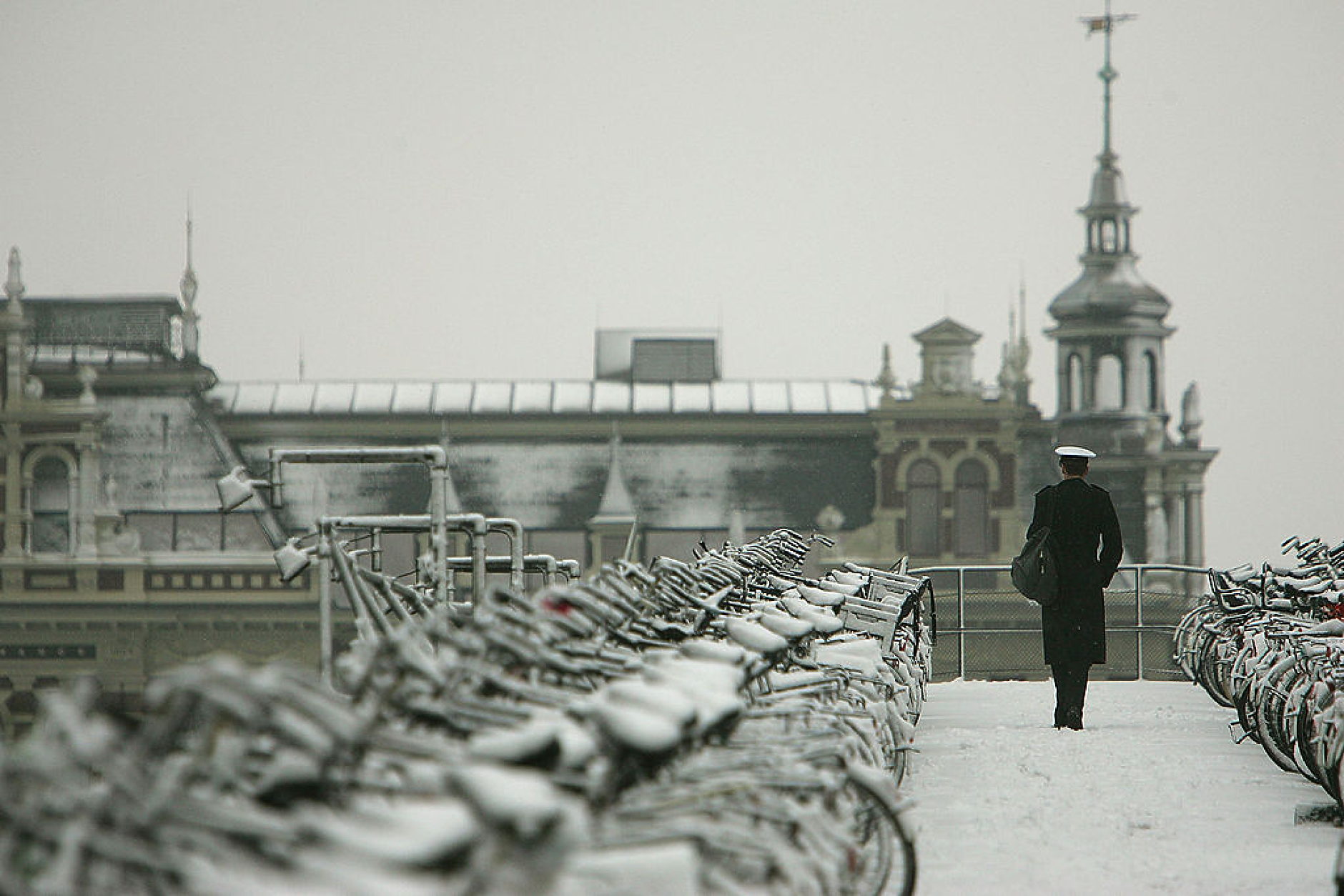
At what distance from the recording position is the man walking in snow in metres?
9.71

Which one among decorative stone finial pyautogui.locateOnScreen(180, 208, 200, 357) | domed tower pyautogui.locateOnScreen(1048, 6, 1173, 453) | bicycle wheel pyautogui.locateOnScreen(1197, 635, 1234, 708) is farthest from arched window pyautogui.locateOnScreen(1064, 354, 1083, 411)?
bicycle wheel pyautogui.locateOnScreen(1197, 635, 1234, 708)

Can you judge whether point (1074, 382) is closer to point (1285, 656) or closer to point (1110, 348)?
point (1110, 348)

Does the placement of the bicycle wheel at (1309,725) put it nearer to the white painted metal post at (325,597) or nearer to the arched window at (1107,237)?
the white painted metal post at (325,597)

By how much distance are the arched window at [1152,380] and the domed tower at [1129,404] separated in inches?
1.2

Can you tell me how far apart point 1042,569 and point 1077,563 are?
0.20 m

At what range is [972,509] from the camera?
49.5 meters

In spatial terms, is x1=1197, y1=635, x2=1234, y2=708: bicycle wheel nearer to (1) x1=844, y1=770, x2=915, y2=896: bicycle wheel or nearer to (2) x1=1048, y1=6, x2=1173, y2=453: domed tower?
(1) x1=844, y1=770, x2=915, y2=896: bicycle wheel

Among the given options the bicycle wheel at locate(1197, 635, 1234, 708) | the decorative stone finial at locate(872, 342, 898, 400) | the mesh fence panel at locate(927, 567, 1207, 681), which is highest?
the decorative stone finial at locate(872, 342, 898, 400)

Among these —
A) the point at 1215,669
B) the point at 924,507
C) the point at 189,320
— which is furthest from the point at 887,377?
the point at 1215,669

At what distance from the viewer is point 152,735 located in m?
2.97

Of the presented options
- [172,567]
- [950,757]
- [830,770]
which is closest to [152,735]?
[830,770]

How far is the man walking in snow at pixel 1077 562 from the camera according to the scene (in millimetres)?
9711

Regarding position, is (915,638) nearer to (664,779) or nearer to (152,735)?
(664,779)

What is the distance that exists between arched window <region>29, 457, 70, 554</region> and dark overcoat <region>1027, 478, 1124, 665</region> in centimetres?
4676
